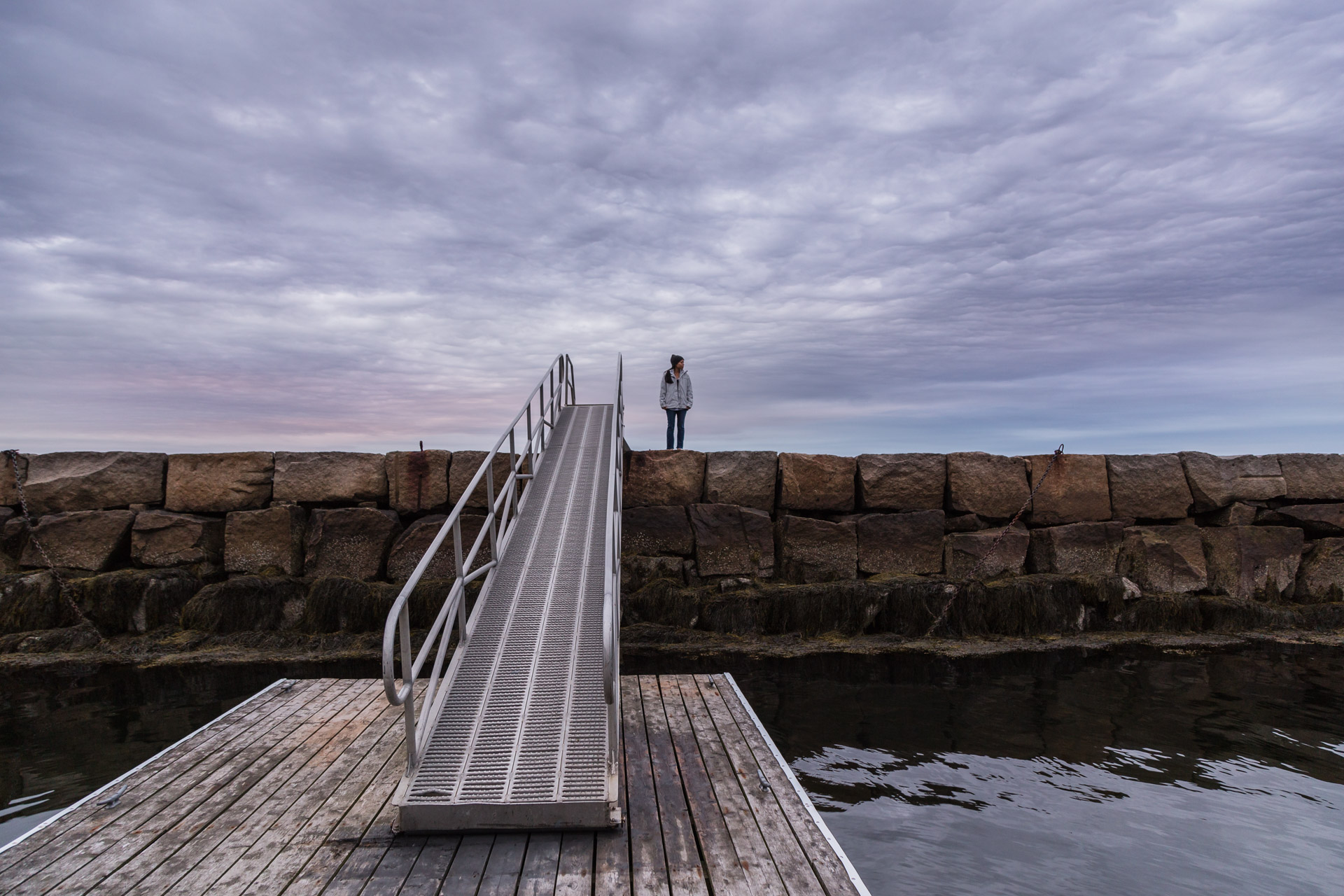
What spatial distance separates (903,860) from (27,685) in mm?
8602

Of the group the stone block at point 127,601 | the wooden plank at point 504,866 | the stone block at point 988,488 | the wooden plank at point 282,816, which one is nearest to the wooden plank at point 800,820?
the wooden plank at point 504,866

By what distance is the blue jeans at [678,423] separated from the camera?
10977 mm

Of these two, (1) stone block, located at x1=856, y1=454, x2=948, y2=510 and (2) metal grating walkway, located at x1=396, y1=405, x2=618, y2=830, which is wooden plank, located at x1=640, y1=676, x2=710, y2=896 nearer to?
(2) metal grating walkway, located at x1=396, y1=405, x2=618, y2=830

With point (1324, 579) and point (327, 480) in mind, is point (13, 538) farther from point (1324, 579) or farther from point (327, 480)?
point (1324, 579)

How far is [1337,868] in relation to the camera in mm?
4508

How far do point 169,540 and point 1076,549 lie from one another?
12.0 meters

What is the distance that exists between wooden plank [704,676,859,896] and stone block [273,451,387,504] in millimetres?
6600

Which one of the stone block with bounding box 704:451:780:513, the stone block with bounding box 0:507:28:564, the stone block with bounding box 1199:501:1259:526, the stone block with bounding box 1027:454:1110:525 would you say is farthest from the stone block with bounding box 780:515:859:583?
the stone block with bounding box 0:507:28:564

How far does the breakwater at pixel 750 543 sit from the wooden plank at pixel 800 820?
14.1 ft

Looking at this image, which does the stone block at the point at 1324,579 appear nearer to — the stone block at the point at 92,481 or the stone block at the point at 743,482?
the stone block at the point at 743,482

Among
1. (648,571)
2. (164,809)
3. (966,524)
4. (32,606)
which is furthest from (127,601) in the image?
(966,524)

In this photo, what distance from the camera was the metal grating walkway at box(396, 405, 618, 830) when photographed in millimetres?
3783

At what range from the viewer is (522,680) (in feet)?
15.8

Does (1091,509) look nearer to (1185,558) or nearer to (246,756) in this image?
(1185,558)
